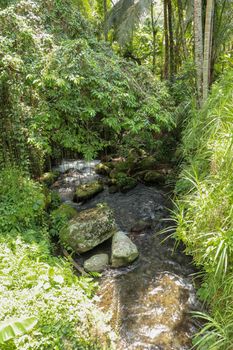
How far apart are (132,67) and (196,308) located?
4700 mm

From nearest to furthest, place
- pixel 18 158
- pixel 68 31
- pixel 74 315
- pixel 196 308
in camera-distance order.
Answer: pixel 74 315 → pixel 196 308 → pixel 18 158 → pixel 68 31

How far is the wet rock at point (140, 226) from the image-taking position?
5.42 m

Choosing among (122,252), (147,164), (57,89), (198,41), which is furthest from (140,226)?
(198,41)

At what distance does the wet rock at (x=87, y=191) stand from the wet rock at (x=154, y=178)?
4.26 feet

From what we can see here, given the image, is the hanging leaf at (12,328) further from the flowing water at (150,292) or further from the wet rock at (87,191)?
the wet rock at (87,191)

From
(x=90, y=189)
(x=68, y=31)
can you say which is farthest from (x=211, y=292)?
(x=68, y=31)

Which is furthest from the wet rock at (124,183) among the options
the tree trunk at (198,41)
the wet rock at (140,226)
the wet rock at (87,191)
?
the tree trunk at (198,41)

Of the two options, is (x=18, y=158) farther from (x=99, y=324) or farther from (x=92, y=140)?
(x=99, y=324)

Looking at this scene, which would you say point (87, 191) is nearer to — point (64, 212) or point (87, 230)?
point (64, 212)

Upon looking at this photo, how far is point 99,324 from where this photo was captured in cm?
284

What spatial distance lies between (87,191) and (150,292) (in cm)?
359

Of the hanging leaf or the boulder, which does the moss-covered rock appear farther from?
the hanging leaf

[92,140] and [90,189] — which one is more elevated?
[92,140]

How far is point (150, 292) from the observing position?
3.87m
